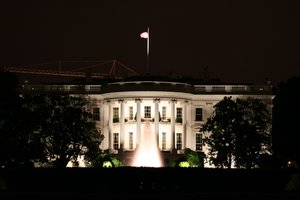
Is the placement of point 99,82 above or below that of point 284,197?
above

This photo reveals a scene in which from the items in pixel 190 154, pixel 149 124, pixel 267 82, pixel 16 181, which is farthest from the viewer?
pixel 267 82

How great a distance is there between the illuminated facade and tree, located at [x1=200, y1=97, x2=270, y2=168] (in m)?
11.4

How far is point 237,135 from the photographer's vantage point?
102 meters

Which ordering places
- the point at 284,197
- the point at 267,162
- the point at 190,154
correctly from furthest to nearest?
the point at 190,154 < the point at 267,162 < the point at 284,197

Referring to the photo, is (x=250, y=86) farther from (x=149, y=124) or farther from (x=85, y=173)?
(x=85, y=173)

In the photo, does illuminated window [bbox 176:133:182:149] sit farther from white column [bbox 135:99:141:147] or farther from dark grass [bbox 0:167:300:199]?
dark grass [bbox 0:167:300:199]

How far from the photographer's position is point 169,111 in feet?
396

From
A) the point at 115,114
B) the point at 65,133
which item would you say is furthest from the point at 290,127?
the point at 115,114

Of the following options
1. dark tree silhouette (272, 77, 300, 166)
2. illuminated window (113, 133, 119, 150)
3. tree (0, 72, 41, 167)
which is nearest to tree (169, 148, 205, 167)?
dark tree silhouette (272, 77, 300, 166)

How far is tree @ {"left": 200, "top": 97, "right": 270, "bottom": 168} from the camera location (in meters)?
100

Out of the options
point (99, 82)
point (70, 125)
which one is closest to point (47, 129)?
point (70, 125)

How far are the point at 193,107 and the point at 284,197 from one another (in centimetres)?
6884

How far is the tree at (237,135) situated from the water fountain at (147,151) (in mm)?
5386

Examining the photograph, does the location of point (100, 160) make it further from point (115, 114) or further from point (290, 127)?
point (115, 114)
